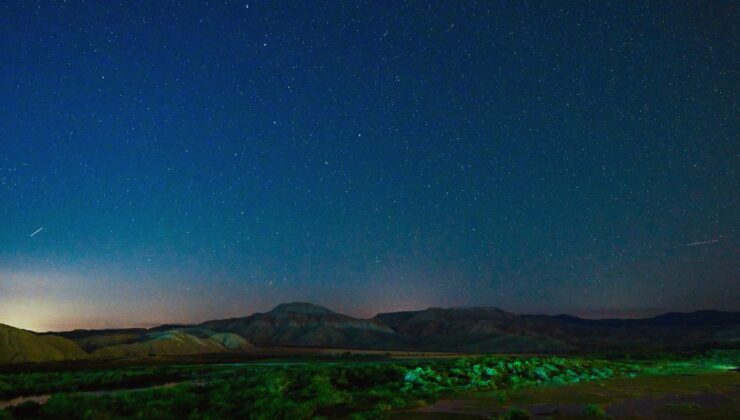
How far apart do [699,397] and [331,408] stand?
55.5 feet

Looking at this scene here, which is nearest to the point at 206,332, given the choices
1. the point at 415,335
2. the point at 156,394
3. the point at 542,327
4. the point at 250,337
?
the point at 250,337

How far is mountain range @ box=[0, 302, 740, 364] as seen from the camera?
91.2m

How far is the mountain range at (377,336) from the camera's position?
91.2 meters

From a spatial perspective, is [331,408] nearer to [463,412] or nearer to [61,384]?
[463,412]

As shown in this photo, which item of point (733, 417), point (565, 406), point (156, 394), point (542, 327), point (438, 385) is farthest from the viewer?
point (542, 327)

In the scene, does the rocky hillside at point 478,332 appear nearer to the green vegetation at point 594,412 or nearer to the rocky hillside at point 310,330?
the rocky hillside at point 310,330

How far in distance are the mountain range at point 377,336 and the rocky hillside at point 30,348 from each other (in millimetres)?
193

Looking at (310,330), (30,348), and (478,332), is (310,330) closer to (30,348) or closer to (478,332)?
(478,332)

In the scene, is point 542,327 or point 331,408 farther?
point 542,327

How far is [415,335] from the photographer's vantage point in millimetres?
154625

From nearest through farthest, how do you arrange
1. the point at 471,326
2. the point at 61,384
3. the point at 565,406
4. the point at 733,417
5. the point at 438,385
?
1. the point at 733,417
2. the point at 565,406
3. the point at 438,385
4. the point at 61,384
5. the point at 471,326

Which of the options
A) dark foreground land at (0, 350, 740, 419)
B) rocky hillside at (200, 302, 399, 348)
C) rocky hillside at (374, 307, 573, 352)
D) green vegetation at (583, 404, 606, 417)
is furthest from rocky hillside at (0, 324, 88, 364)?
rocky hillside at (374, 307, 573, 352)

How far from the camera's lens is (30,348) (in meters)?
64.4

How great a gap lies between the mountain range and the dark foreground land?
5185cm
